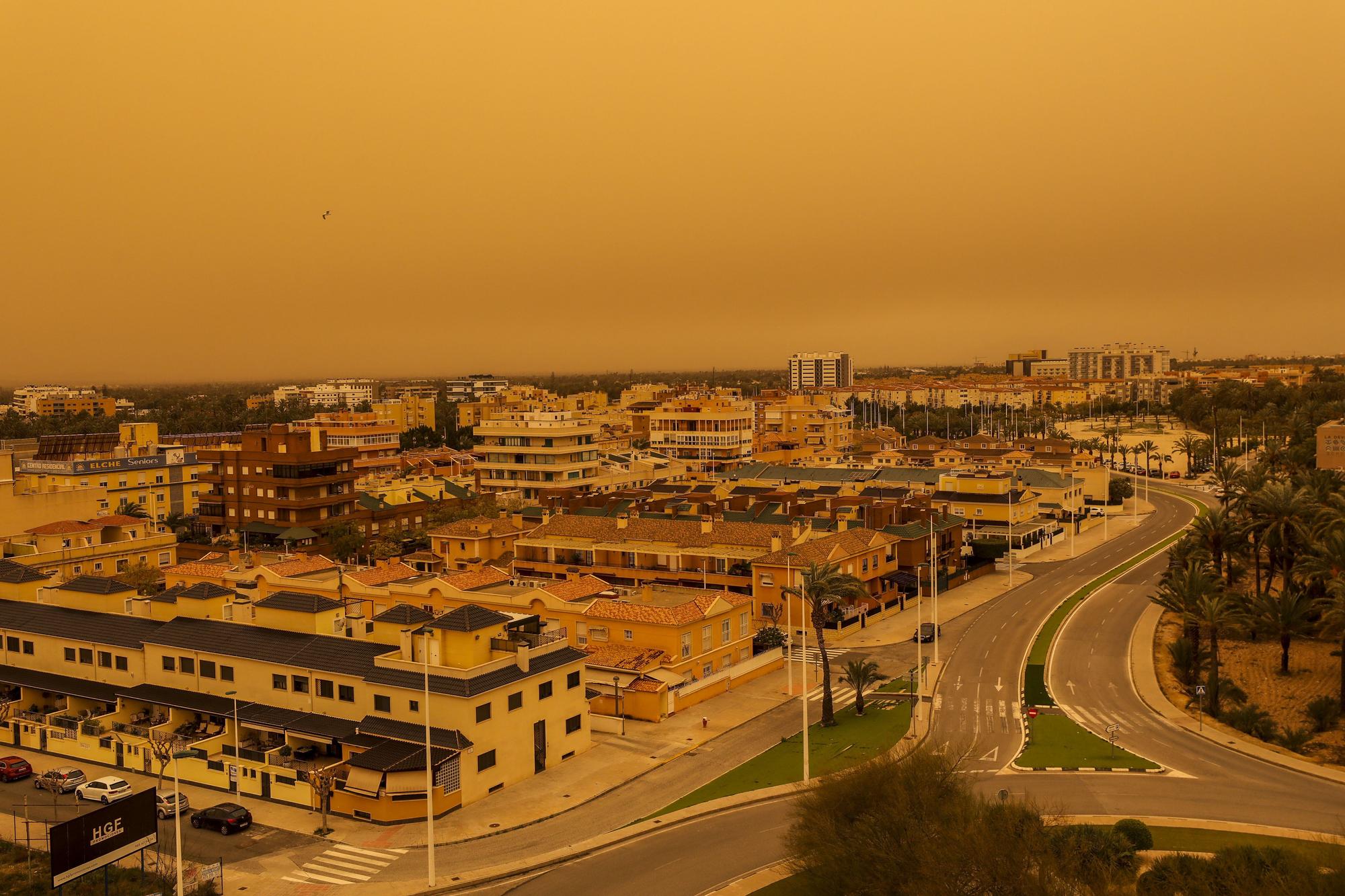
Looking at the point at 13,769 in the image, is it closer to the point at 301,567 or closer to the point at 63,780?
the point at 63,780

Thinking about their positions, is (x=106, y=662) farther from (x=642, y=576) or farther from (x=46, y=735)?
(x=642, y=576)

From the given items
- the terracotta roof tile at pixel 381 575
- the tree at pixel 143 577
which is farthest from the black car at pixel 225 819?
the tree at pixel 143 577

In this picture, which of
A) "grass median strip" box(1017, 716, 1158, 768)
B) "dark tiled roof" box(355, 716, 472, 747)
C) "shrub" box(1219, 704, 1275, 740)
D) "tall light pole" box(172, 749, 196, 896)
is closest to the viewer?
"tall light pole" box(172, 749, 196, 896)

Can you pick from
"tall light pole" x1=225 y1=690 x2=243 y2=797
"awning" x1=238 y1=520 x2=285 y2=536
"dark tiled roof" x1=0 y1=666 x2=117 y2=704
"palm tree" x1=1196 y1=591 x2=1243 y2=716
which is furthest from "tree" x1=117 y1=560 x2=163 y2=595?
"palm tree" x1=1196 y1=591 x2=1243 y2=716

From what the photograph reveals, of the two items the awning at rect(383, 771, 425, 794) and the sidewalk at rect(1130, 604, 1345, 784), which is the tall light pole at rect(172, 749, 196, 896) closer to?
the awning at rect(383, 771, 425, 794)

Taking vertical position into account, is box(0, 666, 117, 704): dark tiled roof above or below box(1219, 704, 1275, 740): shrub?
above
